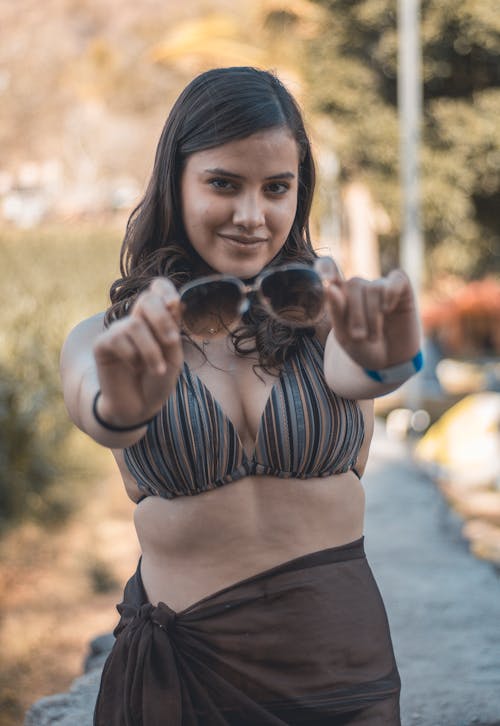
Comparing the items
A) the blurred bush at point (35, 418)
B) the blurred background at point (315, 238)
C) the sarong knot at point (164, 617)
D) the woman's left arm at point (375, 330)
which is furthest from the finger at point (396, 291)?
the blurred bush at point (35, 418)

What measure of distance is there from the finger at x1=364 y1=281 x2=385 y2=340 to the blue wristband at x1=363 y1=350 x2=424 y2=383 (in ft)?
0.26

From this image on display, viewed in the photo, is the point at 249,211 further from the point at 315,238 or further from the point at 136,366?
the point at 315,238

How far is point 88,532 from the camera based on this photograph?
6.73 meters

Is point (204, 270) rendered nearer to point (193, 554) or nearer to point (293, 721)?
point (193, 554)

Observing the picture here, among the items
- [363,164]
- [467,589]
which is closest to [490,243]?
[363,164]

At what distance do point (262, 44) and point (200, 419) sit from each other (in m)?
21.5

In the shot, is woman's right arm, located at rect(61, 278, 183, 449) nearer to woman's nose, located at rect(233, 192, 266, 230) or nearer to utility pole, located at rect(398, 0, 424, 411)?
woman's nose, located at rect(233, 192, 266, 230)

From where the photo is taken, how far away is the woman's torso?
1.73 m

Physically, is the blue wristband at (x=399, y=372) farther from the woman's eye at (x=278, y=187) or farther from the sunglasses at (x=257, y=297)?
the woman's eye at (x=278, y=187)

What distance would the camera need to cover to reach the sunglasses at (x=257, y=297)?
4.94 ft

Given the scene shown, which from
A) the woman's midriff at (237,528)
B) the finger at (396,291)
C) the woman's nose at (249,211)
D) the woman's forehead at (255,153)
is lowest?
the woman's midriff at (237,528)

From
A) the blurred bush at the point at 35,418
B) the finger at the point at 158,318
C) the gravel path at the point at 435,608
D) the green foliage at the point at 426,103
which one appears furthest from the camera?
the green foliage at the point at 426,103

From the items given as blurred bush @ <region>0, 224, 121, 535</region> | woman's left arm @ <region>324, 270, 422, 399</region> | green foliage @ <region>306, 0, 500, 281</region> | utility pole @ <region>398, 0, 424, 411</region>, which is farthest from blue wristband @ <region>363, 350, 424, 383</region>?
green foliage @ <region>306, 0, 500, 281</region>

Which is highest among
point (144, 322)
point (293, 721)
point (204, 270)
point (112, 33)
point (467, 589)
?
point (112, 33)
